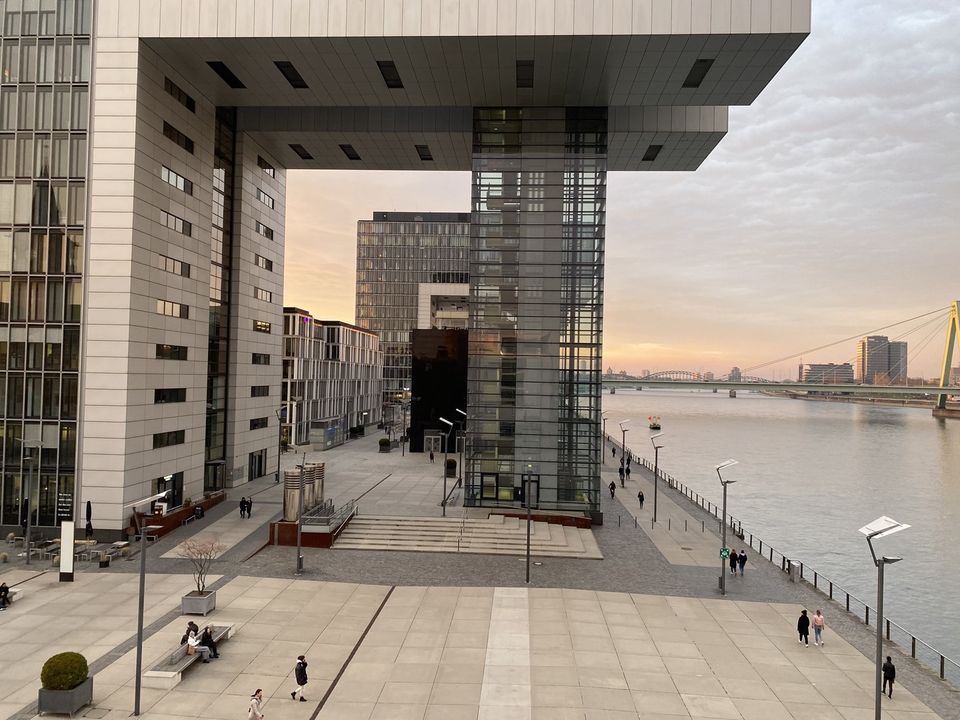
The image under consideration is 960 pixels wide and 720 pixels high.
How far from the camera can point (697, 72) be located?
36719mm

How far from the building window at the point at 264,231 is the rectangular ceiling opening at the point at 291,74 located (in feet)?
43.3

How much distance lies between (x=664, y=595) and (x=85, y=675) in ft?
71.7

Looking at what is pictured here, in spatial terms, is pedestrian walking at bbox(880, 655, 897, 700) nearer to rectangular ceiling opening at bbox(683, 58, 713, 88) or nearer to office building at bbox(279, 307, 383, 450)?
rectangular ceiling opening at bbox(683, 58, 713, 88)

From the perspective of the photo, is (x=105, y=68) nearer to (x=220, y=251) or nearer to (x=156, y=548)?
(x=220, y=251)

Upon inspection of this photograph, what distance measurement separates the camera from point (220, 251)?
151ft

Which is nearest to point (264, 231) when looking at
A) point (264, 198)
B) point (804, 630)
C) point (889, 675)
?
point (264, 198)

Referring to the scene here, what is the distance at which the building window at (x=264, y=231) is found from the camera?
5056 centimetres

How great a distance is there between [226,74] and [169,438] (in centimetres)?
2278

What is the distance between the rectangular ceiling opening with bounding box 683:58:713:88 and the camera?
35.6 metres

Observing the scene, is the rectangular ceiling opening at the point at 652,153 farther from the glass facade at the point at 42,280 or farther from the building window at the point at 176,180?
the glass facade at the point at 42,280

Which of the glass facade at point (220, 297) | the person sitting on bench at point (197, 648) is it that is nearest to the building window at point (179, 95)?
the glass facade at point (220, 297)

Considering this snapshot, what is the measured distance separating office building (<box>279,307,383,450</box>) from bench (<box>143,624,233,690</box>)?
43121 millimetres

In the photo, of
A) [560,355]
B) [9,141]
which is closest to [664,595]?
[560,355]

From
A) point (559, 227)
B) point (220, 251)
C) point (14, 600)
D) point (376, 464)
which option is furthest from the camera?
point (376, 464)
